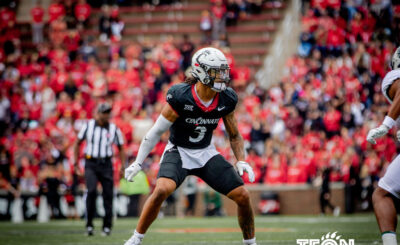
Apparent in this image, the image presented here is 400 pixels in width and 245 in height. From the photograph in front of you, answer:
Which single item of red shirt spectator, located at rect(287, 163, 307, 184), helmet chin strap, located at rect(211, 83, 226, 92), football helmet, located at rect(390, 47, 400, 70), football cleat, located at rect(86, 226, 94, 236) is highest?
football helmet, located at rect(390, 47, 400, 70)

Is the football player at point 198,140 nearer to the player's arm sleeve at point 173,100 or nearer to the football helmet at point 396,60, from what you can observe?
the player's arm sleeve at point 173,100

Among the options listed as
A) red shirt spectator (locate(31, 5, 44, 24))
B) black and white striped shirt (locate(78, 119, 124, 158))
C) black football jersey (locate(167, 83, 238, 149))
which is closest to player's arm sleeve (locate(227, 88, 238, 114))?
black football jersey (locate(167, 83, 238, 149))

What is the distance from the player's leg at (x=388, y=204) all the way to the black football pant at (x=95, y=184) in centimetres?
519

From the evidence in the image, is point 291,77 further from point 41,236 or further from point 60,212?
point 41,236

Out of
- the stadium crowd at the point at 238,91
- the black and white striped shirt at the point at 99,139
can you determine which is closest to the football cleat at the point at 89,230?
the black and white striped shirt at the point at 99,139

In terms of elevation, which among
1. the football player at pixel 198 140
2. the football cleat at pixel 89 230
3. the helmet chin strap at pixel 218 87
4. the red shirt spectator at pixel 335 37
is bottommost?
the football cleat at pixel 89 230

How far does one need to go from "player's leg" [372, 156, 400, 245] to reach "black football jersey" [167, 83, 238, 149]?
164 cm

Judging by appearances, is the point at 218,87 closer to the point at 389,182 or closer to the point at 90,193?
the point at 389,182

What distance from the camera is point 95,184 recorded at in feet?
33.6

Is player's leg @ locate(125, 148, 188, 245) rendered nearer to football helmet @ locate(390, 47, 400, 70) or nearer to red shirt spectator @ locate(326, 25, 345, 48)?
football helmet @ locate(390, 47, 400, 70)

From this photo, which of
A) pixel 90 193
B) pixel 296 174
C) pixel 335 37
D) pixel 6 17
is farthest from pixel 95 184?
pixel 6 17

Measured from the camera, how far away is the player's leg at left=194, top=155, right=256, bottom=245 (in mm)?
6371

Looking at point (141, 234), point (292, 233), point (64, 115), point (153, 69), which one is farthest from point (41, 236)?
point (153, 69)

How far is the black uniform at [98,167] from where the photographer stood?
10211 millimetres
